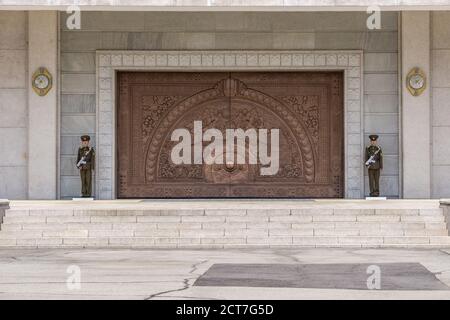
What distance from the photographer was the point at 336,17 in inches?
872

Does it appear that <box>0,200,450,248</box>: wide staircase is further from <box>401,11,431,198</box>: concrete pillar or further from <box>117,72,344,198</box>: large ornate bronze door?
<box>117,72,344,198</box>: large ornate bronze door

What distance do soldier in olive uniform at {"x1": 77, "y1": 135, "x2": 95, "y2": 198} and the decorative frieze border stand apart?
0.42 metres

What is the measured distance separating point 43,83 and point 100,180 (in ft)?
8.52

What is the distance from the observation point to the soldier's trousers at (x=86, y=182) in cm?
2173

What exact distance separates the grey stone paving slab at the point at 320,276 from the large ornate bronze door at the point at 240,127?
9.94 meters

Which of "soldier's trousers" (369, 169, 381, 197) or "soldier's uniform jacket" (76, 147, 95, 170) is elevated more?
"soldier's uniform jacket" (76, 147, 95, 170)

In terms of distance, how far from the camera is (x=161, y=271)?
467 inches

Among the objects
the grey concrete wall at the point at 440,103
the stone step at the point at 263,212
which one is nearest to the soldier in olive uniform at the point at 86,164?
the stone step at the point at 263,212

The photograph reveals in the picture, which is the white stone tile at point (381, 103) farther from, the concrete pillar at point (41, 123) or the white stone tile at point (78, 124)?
the concrete pillar at point (41, 123)

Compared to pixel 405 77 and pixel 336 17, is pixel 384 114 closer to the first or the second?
pixel 405 77

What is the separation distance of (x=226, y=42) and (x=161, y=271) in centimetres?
1127

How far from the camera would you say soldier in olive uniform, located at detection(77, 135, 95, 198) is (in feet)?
70.8

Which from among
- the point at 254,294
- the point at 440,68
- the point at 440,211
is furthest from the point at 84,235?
the point at 440,68

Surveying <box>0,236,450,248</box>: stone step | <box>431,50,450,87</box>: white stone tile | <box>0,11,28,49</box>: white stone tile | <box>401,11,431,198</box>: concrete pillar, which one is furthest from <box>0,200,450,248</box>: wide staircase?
<box>0,11,28,49</box>: white stone tile
